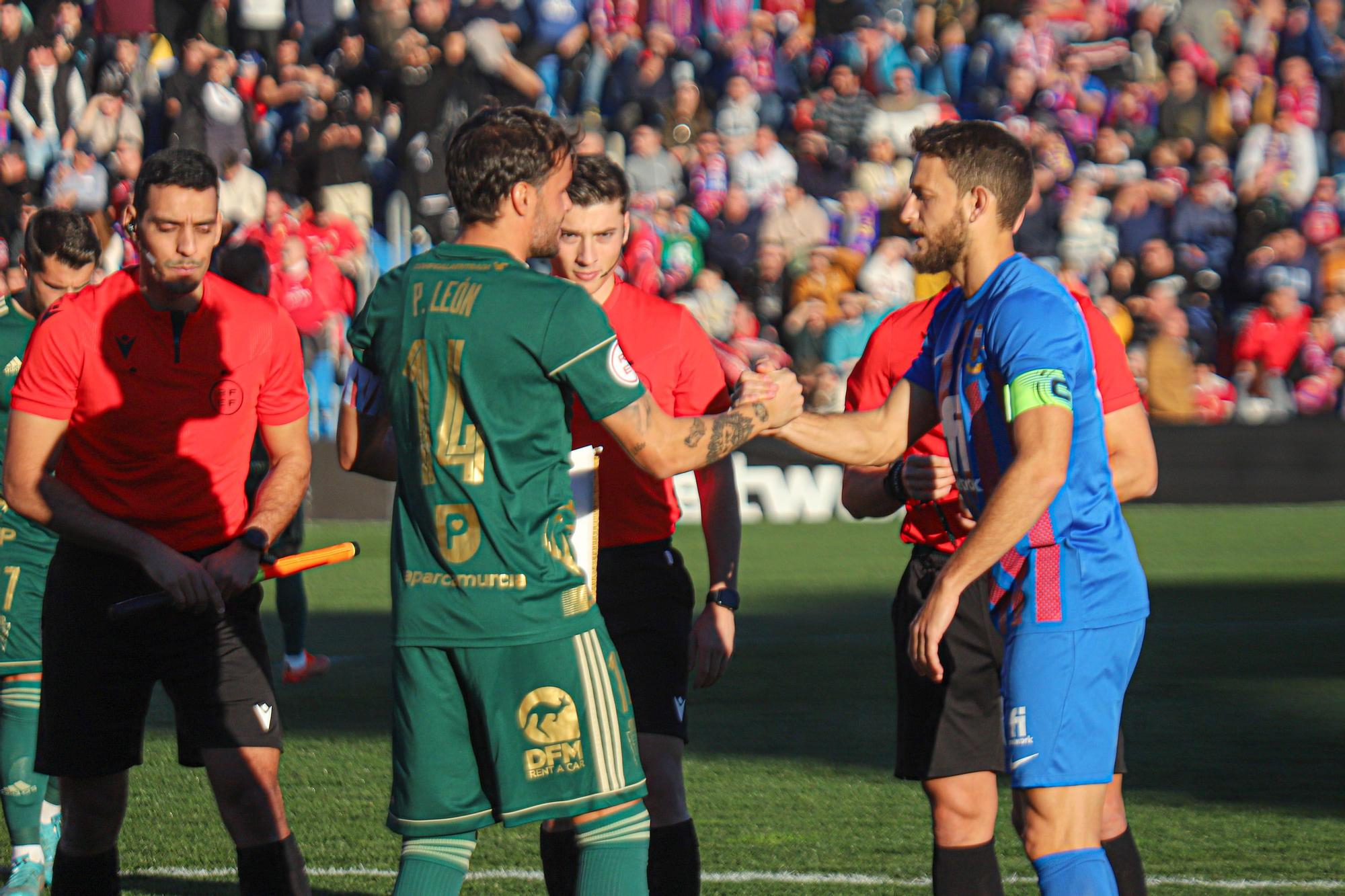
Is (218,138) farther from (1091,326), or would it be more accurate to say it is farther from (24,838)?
(1091,326)

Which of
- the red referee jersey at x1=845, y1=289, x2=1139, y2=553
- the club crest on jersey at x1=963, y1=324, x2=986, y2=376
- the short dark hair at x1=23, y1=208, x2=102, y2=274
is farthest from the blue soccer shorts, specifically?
the short dark hair at x1=23, y1=208, x2=102, y2=274

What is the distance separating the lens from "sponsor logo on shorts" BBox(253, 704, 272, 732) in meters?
4.46

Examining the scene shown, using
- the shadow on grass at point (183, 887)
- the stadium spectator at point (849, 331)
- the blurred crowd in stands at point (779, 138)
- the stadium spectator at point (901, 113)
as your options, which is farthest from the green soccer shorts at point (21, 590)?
the stadium spectator at point (901, 113)

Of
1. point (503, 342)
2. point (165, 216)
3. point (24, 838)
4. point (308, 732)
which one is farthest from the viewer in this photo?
point (308, 732)

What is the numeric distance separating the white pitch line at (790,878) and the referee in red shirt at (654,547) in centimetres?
78

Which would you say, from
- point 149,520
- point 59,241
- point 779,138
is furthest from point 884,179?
point 149,520

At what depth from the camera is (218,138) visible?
18172mm

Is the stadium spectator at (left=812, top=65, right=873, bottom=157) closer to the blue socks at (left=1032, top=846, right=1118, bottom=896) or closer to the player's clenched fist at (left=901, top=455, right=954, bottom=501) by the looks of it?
the player's clenched fist at (left=901, top=455, right=954, bottom=501)

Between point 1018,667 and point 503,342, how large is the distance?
134cm

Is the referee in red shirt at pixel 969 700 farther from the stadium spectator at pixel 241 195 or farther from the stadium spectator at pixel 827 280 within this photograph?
the stadium spectator at pixel 241 195

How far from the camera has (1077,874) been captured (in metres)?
3.71

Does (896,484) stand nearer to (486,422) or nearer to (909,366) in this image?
(909,366)

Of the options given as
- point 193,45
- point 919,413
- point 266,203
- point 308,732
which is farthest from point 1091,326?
point 193,45

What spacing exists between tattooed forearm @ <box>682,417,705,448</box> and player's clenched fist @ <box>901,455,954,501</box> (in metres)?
0.82
